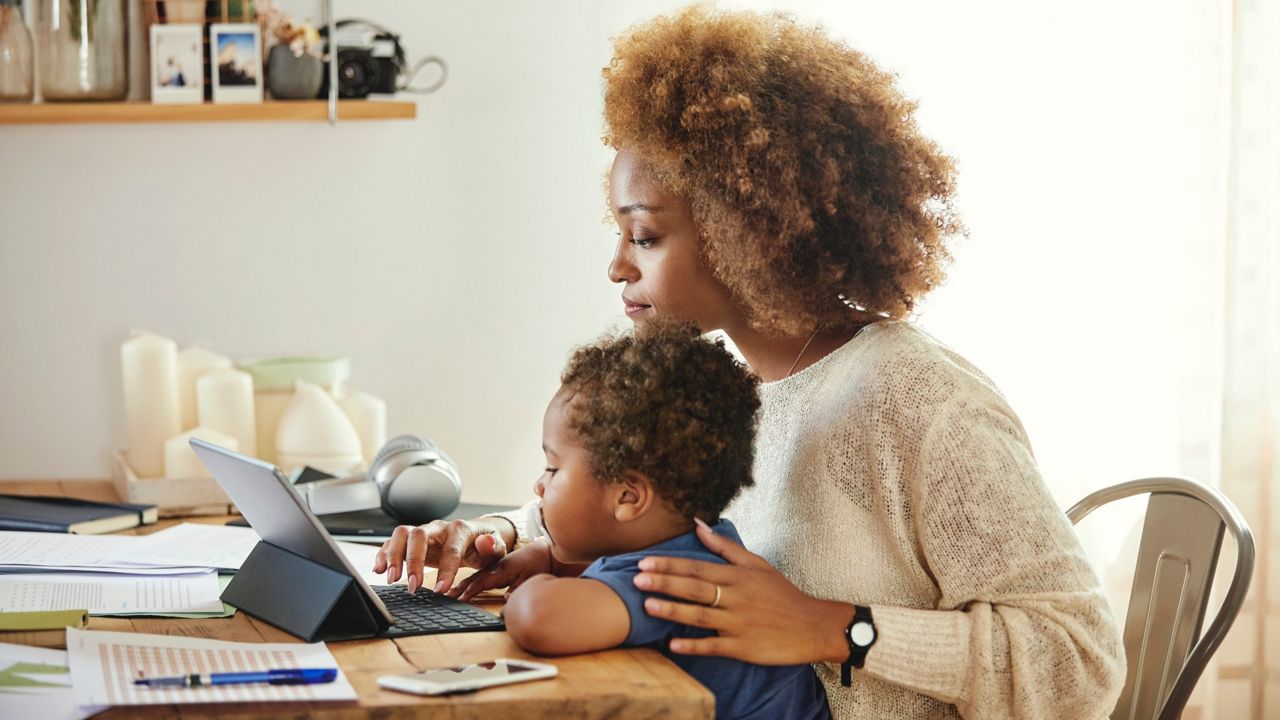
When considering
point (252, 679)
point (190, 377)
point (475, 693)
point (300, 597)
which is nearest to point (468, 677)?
point (475, 693)

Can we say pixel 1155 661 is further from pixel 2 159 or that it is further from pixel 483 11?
pixel 2 159

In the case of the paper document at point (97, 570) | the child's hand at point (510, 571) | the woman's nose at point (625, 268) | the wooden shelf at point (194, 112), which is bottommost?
the paper document at point (97, 570)

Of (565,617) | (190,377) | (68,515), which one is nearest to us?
(565,617)

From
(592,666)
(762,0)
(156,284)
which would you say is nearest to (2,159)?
(156,284)

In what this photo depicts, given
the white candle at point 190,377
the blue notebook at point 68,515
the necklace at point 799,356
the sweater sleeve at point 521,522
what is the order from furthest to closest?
1. the white candle at point 190,377
2. the blue notebook at point 68,515
3. the sweater sleeve at point 521,522
4. the necklace at point 799,356

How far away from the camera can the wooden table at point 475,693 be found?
2.93 ft

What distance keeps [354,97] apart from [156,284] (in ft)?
1.82

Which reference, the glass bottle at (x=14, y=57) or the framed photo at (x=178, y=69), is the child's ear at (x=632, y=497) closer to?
the framed photo at (x=178, y=69)

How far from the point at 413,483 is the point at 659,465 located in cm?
73

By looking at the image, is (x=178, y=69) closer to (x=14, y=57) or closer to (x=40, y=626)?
(x=14, y=57)

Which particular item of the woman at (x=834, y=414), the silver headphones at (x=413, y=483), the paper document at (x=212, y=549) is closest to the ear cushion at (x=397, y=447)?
the silver headphones at (x=413, y=483)

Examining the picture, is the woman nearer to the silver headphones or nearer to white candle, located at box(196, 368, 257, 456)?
the silver headphones

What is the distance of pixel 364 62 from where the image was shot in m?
2.54

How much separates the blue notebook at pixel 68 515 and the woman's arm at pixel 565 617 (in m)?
0.92
